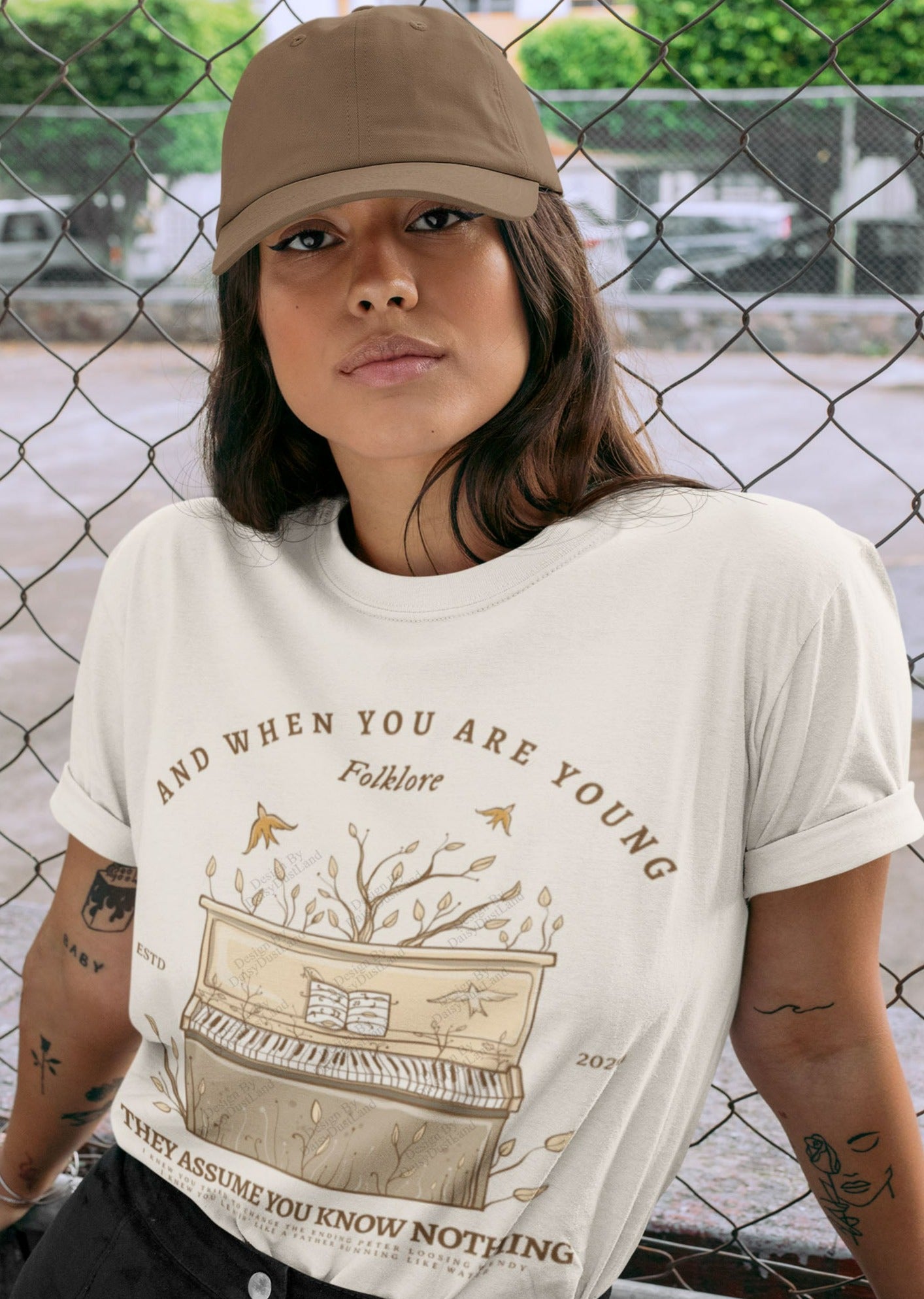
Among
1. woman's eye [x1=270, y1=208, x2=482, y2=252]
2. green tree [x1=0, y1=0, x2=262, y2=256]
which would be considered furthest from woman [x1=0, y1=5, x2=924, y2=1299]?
green tree [x1=0, y1=0, x2=262, y2=256]

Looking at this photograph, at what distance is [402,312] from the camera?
959 millimetres

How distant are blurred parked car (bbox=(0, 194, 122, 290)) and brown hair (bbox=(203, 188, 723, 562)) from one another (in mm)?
10487

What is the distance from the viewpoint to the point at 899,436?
22.8 ft

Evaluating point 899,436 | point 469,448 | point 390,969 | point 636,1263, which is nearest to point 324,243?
point 469,448

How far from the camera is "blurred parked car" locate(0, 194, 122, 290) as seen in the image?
1098cm

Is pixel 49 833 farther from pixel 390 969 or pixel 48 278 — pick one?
pixel 48 278

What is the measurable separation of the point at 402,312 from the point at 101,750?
0.51 m

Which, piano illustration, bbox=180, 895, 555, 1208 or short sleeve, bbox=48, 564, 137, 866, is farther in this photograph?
short sleeve, bbox=48, 564, 137, 866

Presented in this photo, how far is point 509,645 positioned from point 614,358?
28 centimetres

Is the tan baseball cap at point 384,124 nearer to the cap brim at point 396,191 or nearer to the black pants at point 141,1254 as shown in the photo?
the cap brim at point 396,191

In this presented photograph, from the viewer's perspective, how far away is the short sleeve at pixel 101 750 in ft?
3.88

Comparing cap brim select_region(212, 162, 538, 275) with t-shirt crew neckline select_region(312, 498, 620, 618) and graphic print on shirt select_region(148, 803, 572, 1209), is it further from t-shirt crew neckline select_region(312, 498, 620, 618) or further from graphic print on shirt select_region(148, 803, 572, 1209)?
graphic print on shirt select_region(148, 803, 572, 1209)

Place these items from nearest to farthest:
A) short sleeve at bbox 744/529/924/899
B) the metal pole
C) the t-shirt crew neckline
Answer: short sleeve at bbox 744/529/924/899 < the t-shirt crew neckline < the metal pole

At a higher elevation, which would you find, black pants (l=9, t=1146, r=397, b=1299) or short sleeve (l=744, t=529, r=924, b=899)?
short sleeve (l=744, t=529, r=924, b=899)
